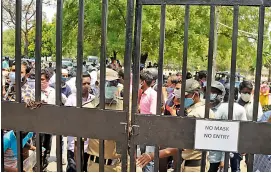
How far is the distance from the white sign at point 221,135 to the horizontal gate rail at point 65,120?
54 cm

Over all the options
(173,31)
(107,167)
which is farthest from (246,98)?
(173,31)

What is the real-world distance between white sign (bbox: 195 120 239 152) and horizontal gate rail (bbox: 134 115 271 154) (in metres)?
0.04

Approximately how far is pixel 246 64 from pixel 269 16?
4.44 metres

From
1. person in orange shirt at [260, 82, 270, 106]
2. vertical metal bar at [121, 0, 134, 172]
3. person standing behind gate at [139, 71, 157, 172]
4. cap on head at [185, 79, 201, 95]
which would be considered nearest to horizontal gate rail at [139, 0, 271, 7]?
vertical metal bar at [121, 0, 134, 172]

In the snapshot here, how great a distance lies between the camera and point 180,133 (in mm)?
2424

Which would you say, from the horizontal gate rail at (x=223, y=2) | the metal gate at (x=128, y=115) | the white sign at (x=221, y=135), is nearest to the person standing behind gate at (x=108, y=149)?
the metal gate at (x=128, y=115)

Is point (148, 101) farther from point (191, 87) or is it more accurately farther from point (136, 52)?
point (136, 52)

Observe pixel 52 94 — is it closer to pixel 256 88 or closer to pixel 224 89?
pixel 224 89

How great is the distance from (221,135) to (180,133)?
0.84 ft

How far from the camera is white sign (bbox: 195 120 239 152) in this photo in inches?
92.1

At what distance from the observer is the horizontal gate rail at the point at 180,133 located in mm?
2342

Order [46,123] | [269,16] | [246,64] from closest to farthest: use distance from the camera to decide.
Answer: [46,123] → [269,16] → [246,64]

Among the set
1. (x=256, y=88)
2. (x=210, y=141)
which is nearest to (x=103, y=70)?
(x=210, y=141)

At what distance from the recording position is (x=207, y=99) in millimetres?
2352
